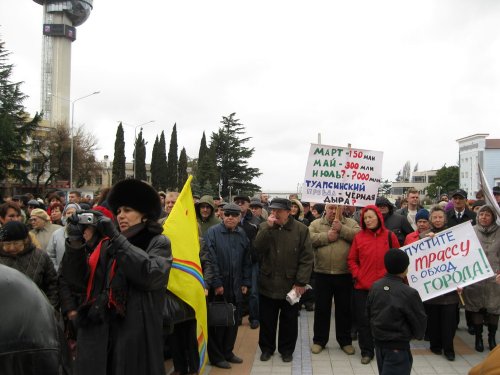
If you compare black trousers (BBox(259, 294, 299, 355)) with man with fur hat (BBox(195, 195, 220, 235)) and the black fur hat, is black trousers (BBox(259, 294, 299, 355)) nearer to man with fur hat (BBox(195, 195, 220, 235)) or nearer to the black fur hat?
man with fur hat (BBox(195, 195, 220, 235))

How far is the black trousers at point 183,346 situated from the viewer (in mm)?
5621

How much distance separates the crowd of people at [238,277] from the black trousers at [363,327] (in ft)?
0.04

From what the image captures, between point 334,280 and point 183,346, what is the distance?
2254 millimetres

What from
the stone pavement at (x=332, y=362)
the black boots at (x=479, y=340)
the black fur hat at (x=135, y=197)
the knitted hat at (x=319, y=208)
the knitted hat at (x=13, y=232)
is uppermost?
the black fur hat at (x=135, y=197)

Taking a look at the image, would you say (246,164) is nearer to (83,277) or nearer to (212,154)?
(212,154)

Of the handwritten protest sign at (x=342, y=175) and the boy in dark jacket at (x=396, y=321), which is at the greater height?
the handwritten protest sign at (x=342, y=175)

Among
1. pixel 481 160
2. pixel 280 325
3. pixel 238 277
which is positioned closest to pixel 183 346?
Answer: pixel 238 277

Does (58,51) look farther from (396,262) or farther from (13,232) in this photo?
(396,262)

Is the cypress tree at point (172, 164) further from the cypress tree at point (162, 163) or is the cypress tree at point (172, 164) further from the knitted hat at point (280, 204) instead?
the knitted hat at point (280, 204)

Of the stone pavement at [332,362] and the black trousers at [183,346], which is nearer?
the black trousers at [183,346]

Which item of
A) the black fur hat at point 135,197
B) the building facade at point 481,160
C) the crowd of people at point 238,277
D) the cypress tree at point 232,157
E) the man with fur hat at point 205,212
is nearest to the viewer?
the crowd of people at point 238,277

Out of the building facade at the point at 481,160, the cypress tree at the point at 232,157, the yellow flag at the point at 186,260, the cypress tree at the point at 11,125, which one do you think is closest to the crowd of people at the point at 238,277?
the yellow flag at the point at 186,260

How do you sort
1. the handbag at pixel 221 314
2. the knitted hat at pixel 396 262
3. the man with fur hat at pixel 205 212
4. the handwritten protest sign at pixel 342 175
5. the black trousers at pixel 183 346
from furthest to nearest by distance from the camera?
the man with fur hat at pixel 205 212
the handwritten protest sign at pixel 342 175
the handbag at pixel 221 314
the black trousers at pixel 183 346
the knitted hat at pixel 396 262

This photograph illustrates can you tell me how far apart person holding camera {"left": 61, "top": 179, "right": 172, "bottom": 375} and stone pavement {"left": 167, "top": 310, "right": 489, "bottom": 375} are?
117 inches
